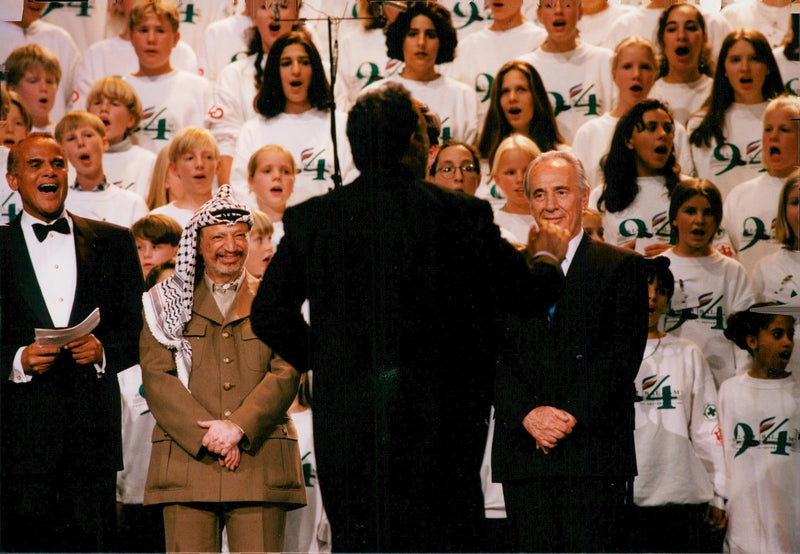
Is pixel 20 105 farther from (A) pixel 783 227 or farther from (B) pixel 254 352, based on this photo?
(A) pixel 783 227

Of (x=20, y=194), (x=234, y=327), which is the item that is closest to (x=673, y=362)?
(x=234, y=327)

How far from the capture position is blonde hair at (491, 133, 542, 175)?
16.2 ft

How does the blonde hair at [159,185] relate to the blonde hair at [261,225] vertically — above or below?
above

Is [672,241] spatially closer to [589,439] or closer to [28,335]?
[589,439]

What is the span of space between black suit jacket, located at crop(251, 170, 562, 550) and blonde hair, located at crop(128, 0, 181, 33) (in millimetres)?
1566

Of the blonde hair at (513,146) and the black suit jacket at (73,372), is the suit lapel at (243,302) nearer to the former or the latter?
the black suit jacket at (73,372)

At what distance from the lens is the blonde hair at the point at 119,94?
→ 5.10m

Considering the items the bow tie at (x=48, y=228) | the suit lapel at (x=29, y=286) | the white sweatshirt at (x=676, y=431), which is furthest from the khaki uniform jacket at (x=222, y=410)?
the white sweatshirt at (x=676, y=431)

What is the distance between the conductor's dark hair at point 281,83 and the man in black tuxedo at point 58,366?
35.9 inches

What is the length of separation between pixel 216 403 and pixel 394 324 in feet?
2.82

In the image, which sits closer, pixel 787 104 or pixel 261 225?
pixel 261 225

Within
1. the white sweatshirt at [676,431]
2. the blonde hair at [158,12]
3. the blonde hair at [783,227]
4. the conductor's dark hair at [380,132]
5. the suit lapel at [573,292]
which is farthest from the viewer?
the blonde hair at [158,12]

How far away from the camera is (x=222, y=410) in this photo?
437cm

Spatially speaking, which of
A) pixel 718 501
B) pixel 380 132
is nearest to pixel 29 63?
pixel 380 132
